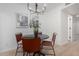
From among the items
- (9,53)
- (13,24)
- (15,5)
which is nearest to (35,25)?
(13,24)

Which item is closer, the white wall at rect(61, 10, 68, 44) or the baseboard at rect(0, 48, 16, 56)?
the baseboard at rect(0, 48, 16, 56)

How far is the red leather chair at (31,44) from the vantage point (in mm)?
2496

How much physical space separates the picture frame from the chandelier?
15cm

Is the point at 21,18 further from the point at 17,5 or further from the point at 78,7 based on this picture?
the point at 78,7

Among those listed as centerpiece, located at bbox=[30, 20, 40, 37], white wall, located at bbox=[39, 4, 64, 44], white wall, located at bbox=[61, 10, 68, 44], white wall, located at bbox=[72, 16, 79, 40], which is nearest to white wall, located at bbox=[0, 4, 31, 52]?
centerpiece, located at bbox=[30, 20, 40, 37]

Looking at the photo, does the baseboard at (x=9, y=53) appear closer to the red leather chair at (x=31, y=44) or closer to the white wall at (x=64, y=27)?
the red leather chair at (x=31, y=44)

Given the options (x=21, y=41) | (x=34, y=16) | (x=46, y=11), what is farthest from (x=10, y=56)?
(x=46, y=11)

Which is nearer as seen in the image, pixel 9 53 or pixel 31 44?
pixel 9 53

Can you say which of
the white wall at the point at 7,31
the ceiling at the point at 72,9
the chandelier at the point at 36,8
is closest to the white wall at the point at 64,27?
the ceiling at the point at 72,9

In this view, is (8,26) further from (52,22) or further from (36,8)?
(52,22)

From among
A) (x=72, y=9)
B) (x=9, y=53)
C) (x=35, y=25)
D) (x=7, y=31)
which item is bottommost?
(x=9, y=53)

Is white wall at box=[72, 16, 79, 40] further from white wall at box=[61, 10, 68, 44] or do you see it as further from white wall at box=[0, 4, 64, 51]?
white wall at box=[0, 4, 64, 51]

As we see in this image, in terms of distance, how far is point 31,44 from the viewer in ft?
8.51

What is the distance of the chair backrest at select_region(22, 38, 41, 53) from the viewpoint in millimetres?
2506
